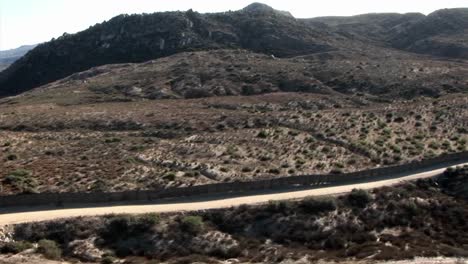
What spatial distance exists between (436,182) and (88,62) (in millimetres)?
122420

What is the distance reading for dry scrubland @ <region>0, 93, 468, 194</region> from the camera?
47250 mm

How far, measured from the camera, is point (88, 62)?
152 metres

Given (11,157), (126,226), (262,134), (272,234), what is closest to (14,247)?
(126,226)

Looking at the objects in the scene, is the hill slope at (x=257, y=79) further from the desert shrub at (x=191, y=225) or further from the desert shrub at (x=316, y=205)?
the desert shrub at (x=191, y=225)

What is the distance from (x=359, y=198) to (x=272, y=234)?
25.7ft

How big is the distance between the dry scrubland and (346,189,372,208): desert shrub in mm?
7419

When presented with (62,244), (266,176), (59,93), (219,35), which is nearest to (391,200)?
(266,176)

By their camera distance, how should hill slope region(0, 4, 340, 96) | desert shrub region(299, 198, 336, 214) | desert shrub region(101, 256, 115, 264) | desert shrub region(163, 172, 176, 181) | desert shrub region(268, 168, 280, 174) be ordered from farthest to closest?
1. hill slope region(0, 4, 340, 96)
2. desert shrub region(268, 168, 280, 174)
3. desert shrub region(163, 172, 176, 181)
4. desert shrub region(299, 198, 336, 214)
5. desert shrub region(101, 256, 115, 264)

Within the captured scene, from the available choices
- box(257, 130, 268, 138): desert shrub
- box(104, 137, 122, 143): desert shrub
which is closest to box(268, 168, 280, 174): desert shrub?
box(257, 130, 268, 138): desert shrub

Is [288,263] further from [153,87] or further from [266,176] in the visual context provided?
[153,87]

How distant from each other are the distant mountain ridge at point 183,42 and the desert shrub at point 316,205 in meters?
101

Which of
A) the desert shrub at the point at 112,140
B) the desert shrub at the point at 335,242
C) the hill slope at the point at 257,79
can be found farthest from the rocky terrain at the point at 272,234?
the hill slope at the point at 257,79

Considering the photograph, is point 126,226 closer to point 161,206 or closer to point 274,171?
point 161,206

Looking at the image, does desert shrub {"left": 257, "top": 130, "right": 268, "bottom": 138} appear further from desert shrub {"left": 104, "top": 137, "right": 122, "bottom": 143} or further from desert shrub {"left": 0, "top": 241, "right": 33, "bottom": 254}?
desert shrub {"left": 0, "top": 241, "right": 33, "bottom": 254}
